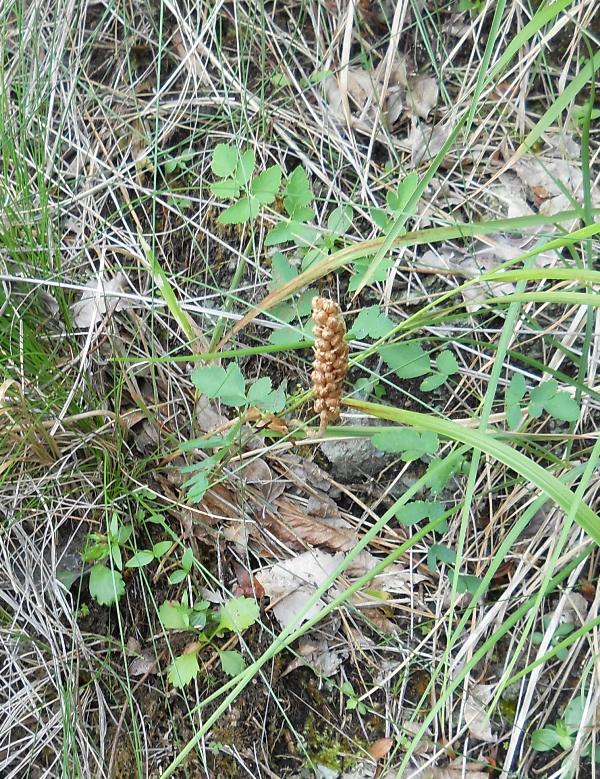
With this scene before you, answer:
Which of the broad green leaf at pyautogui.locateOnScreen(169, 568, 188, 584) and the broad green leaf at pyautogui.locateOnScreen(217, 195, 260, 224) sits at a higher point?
the broad green leaf at pyautogui.locateOnScreen(217, 195, 260, 224)

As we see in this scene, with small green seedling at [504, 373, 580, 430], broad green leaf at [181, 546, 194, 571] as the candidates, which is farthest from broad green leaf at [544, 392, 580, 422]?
broad green leaf at [181, 546, 194, 571]

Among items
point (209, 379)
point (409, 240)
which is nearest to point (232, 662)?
point (209, 379)

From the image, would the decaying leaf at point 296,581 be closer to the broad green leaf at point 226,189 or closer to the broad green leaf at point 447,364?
the broad green leaf at point 447,364

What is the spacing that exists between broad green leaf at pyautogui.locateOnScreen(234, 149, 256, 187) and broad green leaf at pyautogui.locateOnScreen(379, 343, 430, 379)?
1.73 ft

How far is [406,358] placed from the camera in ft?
5.28

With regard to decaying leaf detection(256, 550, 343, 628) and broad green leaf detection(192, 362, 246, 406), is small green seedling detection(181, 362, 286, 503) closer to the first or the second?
broad green leaf detection(192, 362, 246, 406)

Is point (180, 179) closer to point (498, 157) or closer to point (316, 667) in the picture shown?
point (498, 157)

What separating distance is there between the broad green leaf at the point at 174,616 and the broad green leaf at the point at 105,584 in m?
0.11

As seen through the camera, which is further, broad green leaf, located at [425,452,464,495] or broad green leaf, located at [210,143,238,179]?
broad green leaf, located at [210,143,238,179]

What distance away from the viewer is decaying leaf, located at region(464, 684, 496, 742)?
5.58 ft

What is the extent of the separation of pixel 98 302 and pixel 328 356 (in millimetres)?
842

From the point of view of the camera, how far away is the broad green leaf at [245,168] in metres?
1.75

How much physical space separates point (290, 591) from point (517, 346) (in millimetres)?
836

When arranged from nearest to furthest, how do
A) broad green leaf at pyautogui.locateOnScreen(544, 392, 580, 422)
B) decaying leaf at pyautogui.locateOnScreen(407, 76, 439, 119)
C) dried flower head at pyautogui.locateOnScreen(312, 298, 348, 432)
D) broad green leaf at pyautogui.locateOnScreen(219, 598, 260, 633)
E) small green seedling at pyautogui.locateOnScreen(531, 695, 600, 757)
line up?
dried flower head at pyautogui.locateOnScreen(312, 298, 348, 432)
broad green leaf at pyautogui.locateOnScreen(544, 392, 580, 422)
small green seedling at pyautogui.locateOnScreen(531, 695, 600, 757)
broad green leaf at pyautogui.locateOnScreen(219, 598, 260, 633)
decaying leaf at pyautogui.locateOnScreen(407, 76, 439, 119)
